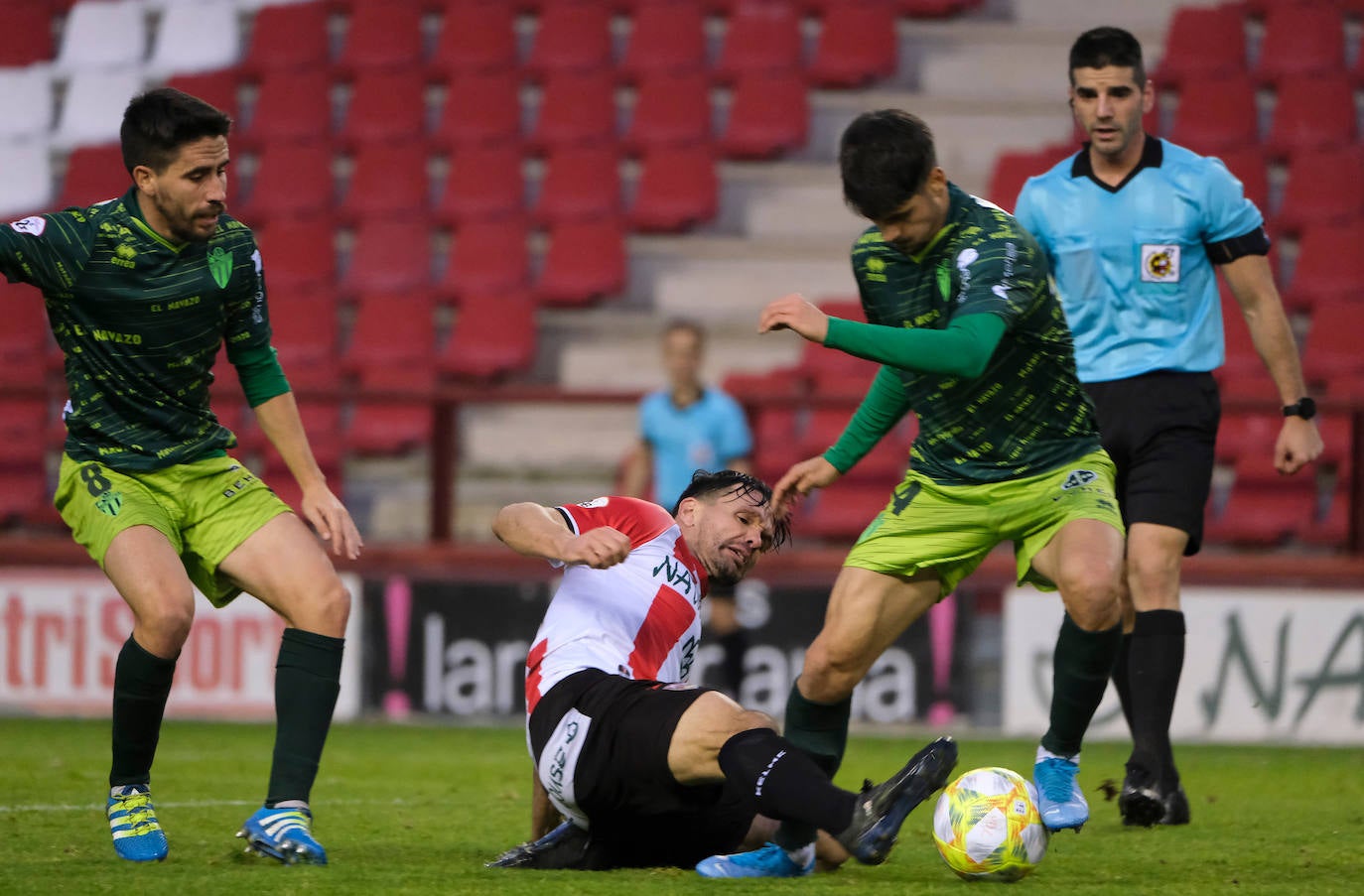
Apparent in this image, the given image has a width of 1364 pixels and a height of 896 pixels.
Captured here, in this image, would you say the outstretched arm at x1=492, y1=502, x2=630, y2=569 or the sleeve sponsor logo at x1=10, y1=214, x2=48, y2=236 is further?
the sleeve sponsor logo at x1=10, y1=214, x2=48, y2=236

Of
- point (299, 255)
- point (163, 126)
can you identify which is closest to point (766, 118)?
point (299, 255)

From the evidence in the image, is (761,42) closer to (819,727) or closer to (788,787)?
(819,727)

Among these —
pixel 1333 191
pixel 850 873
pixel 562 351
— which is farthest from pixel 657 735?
pixel 1333 191

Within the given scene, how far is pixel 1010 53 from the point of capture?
12555 millimetres

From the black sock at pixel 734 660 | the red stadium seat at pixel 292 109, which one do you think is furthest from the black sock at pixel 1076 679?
the red stadium seat at pixel 292 109

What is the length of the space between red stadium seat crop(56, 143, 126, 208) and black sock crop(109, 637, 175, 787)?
845cm

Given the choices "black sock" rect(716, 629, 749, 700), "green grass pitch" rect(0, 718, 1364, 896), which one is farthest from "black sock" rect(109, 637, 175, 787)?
→ "black sock" rect(716, 629, 749, 700)

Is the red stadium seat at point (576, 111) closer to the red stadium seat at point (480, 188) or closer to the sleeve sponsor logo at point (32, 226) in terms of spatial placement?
the red stadium seat at point (480, 188)

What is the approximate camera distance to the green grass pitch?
4027mm

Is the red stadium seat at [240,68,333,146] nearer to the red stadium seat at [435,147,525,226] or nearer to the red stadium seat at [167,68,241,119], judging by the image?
the red stadium seat at [167,68,241,119]

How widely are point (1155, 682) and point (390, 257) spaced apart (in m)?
7.67

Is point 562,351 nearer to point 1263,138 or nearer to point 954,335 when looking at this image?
point 1263,138

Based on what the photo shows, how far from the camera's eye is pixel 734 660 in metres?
8.62

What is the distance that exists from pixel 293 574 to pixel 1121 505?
2441mm
